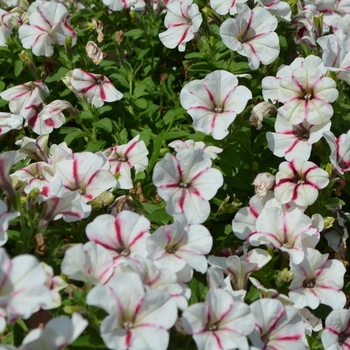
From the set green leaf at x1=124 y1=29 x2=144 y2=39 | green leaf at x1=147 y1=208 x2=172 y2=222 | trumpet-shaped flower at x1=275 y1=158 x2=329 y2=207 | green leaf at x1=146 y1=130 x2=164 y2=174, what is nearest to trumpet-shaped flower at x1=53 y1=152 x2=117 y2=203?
green leaf at x1=147 y1=208 x2=172 y2=222

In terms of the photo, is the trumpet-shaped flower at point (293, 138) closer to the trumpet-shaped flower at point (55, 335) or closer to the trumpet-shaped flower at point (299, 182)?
the trumpet-shaped flower at point (299, 182)

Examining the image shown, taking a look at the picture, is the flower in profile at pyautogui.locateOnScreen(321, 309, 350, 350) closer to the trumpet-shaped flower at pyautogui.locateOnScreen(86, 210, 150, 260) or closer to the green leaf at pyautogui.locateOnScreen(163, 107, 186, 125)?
the trumpet-shaped flower at pyautogui.locateOnScreen(86, 210, 150, 260)

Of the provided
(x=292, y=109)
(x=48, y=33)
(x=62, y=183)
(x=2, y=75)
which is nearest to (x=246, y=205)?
(x=292, y=109)

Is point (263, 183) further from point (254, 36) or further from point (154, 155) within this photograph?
point (254, 36)

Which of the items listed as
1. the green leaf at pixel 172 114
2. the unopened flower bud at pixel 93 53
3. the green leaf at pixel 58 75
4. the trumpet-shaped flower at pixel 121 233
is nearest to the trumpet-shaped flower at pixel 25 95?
the green leaf at pixel 58 75

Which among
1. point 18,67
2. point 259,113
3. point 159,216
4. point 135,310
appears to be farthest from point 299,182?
point 18,67

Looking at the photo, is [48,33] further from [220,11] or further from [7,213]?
[7,213]
